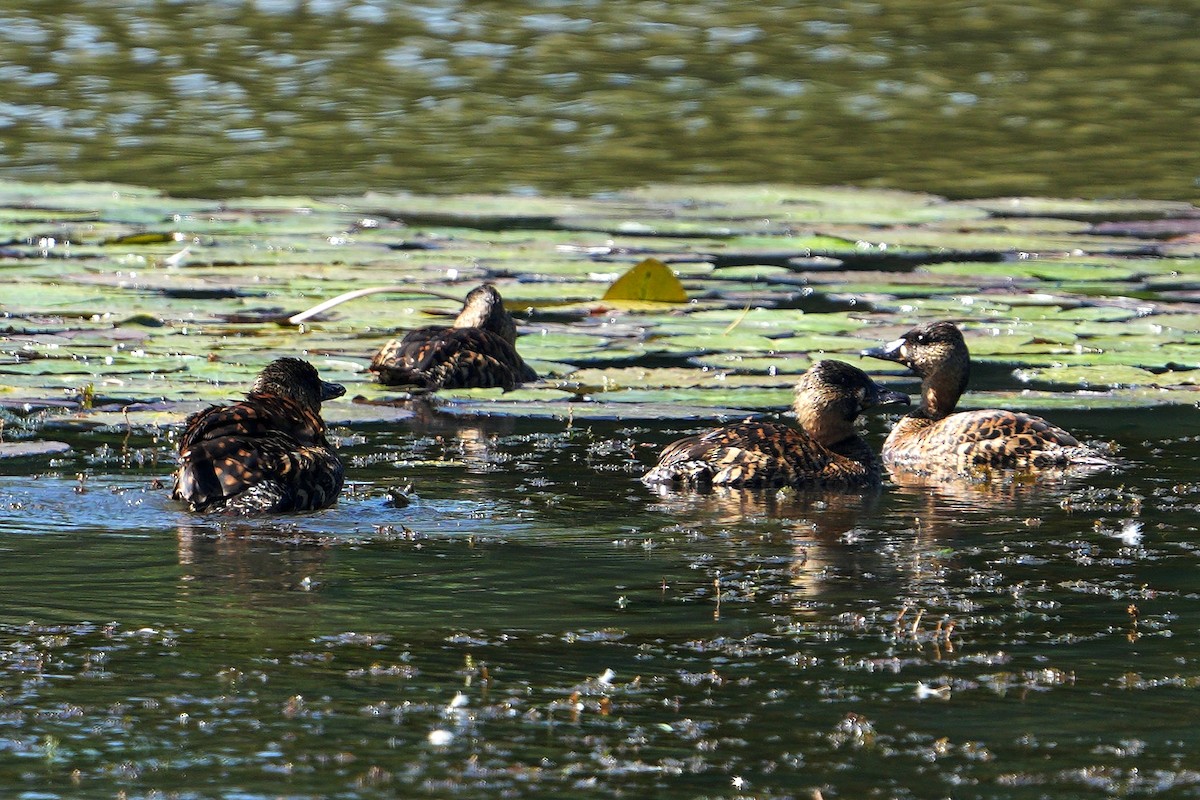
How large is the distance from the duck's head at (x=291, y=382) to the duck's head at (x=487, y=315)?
9.29 ft

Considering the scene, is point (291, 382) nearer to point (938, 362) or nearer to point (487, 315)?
point (487, 315)

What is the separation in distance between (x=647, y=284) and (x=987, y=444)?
404 centimetres

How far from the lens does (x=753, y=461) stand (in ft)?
30.0

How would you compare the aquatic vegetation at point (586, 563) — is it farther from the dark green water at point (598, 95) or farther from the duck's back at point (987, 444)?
the dark green water at point (598, 95)

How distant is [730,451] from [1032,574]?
2112 mm

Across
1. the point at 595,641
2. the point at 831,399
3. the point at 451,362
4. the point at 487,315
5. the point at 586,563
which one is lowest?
the point at 595,641

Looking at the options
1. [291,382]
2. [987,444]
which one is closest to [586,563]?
[291,382]

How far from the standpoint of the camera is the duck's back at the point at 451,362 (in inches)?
454

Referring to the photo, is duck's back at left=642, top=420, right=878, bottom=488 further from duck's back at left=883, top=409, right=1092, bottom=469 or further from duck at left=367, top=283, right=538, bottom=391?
duck at left=367, top=283, right=538, bottom=391

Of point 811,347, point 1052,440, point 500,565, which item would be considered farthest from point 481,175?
point 500,565

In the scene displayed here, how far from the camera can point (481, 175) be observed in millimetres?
21000

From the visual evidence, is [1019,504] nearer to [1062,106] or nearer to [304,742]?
[304,742]

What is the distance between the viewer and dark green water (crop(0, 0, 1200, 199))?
842 inches

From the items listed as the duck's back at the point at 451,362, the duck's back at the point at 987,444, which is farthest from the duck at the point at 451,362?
the duck's back at the point at 987,444
